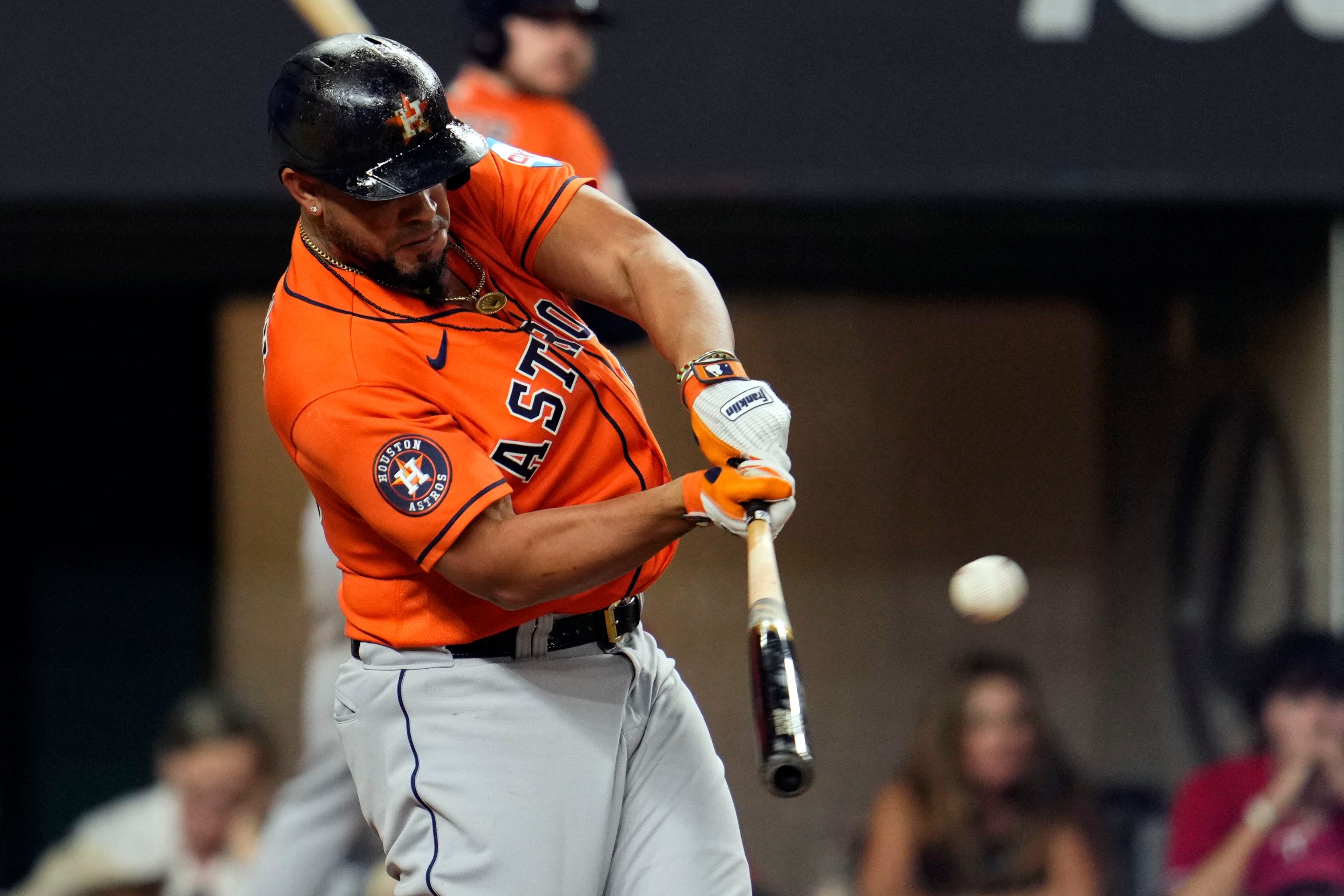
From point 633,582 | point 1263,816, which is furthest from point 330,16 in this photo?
point 1263,816

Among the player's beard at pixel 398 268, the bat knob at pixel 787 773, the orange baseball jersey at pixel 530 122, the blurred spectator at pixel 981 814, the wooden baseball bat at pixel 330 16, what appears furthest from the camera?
the blurred spectator at pixel 981 814

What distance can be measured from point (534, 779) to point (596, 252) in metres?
0.71

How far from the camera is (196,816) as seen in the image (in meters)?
4.43

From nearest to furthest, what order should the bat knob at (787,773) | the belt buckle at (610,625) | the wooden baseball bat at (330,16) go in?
the bat knob at (787,773), the belt buckle at (610,625), the wooden baseball bat at (330,16)

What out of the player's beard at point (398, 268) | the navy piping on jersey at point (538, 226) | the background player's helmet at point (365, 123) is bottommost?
the player's beard at point (398, 268)

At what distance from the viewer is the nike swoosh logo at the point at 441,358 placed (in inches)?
82.1

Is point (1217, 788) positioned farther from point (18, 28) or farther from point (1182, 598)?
point (18, 28)

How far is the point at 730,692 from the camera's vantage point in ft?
16.9

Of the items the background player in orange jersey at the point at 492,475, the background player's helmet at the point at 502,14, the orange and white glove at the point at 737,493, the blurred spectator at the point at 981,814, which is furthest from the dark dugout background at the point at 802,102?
the orange and white glove at the point at 737,493

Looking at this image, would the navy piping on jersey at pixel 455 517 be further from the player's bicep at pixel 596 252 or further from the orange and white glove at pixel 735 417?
the player's bicep at pixel 596 252

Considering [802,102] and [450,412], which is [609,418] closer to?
[450,412]

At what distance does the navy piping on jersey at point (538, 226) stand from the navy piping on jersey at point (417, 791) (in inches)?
22.8

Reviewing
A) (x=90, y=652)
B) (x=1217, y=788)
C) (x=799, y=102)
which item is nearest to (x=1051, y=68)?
(x=799, y=102)

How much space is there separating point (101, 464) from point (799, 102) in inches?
102
